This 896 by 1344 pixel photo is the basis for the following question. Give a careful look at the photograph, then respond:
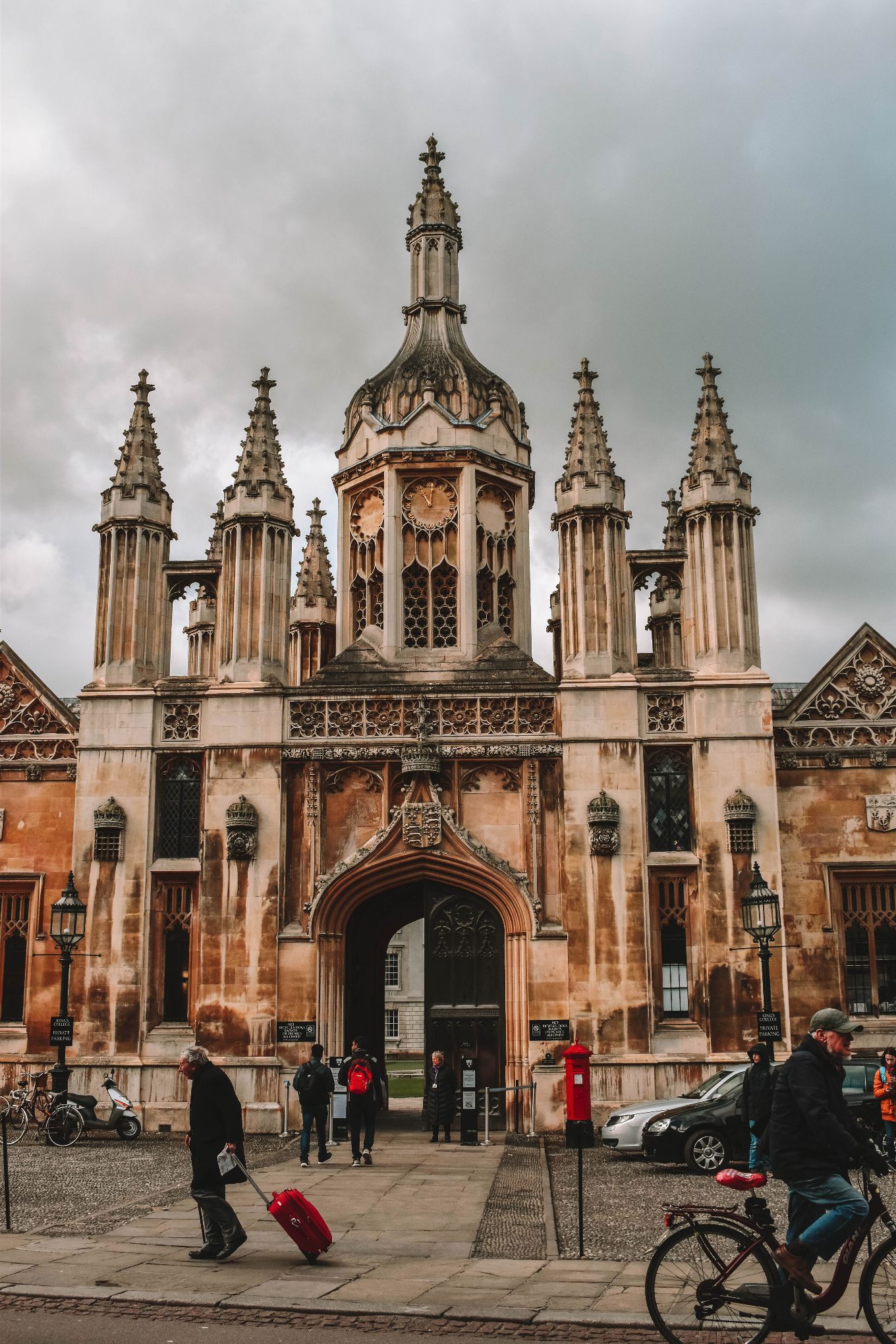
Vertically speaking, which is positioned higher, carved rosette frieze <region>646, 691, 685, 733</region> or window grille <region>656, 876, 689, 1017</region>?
carved rosette frieze <region>646, 691, 685, 733</region>

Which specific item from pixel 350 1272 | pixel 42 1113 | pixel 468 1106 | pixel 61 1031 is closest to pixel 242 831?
pixel 61 1031

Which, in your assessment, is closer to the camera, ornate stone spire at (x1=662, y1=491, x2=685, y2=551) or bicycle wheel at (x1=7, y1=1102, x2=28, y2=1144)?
bicycle wheel at (x1=7, y1=1102, x2=28, y2=1144)

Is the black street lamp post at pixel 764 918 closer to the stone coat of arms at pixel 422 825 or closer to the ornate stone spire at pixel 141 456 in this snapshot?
the stone coat of arms at pixel 422 825

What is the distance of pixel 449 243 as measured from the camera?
30047 millimetres

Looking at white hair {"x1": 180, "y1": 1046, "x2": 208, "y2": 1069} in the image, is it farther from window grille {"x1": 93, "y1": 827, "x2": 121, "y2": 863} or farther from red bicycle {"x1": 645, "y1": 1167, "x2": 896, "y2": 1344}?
window grille {"x1": 93, "y1": 827, "x2": 121, "y2": 863}

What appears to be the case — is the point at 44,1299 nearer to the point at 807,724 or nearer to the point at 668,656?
the point at 807,724

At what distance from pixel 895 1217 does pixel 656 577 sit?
2231 centimetres

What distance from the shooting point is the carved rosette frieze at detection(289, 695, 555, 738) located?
24438 mm

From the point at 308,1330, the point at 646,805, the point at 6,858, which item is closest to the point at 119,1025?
the point at 6,858

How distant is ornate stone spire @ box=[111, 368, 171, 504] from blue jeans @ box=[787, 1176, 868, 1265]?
69.8ft

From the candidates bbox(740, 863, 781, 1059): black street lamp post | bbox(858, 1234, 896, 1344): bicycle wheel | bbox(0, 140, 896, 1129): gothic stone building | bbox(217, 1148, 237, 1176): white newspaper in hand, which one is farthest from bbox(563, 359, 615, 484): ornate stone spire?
bbox(858, 1234, 896, 1344): bicycle wheel

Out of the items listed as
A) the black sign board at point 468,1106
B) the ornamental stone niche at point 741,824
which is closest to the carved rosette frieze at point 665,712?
the ornamental stone niche at point 741,824

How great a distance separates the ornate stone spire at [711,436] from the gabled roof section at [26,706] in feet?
43.9

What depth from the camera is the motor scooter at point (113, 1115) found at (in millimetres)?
21766
